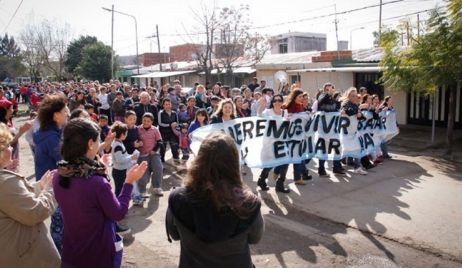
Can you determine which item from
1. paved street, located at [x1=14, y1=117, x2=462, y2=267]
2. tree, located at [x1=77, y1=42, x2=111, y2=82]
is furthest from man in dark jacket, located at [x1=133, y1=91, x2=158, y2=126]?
tree, located at [x1=77, y1=42, x2=111, y2=82]

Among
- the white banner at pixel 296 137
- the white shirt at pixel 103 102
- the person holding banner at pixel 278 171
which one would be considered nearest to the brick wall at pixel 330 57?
the white shirt at pixel 103 102

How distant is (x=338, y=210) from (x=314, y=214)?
0.45 m

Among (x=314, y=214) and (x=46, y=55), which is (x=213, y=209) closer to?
(x=314, y=214)

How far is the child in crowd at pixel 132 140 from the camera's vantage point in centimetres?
726

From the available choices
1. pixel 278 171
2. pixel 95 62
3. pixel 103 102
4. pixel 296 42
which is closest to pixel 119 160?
pixel 278 171

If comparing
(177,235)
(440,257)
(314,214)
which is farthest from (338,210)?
(177,235)

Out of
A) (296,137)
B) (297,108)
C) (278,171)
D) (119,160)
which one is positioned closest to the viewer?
(119,160)

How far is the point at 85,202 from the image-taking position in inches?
109

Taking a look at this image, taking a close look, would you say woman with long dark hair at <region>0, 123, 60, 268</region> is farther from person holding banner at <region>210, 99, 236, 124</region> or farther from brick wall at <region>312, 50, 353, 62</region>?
brick wall at <region>312, 50, 353, 62</region>

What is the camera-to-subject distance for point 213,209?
2.37m

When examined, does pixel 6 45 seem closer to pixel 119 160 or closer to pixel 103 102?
pixel 103 102

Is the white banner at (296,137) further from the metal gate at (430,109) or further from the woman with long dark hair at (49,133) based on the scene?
the metal gate at (430,109)

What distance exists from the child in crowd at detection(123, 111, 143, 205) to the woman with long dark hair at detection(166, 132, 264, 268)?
→ 4.94 metres

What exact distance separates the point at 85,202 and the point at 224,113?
5419mm
